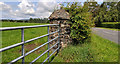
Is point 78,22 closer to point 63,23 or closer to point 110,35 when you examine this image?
point 63,23

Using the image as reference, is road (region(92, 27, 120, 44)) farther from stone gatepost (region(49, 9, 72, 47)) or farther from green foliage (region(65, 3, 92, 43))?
stone gatepost (region(49, 9, 72, 47))

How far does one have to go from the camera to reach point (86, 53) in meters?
3.66

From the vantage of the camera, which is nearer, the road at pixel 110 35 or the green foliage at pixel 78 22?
the green foliage at pixel 78 22

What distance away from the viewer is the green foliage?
4.18m

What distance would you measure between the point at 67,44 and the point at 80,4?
2.07 meters

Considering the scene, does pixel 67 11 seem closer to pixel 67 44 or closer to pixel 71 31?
pixel 71 31

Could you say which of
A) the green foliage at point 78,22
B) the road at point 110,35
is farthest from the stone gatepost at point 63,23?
the road at point 110,35

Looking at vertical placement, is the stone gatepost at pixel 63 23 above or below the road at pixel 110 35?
above

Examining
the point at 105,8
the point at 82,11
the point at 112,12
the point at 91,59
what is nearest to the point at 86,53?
the point at 91,59

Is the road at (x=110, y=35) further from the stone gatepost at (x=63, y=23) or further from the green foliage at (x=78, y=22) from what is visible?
the stone gatepost at (x=63, y=23)

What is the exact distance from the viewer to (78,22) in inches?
161

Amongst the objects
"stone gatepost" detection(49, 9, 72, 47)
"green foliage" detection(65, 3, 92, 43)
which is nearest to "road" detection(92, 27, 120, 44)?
"green foliage" detection(65, 3, 92, 43)

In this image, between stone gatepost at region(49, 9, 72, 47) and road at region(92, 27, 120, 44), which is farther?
road at region(92, 27, 120, 44)

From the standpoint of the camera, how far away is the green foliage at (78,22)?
13.7 feet
